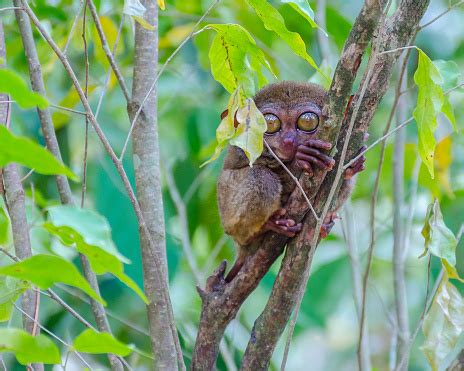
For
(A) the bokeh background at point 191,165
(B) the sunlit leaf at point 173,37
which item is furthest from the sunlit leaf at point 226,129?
(B) the sunlit leaf at point 173,37

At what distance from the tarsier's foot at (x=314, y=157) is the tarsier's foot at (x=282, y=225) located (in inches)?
9.7

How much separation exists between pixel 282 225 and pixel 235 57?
656 mm

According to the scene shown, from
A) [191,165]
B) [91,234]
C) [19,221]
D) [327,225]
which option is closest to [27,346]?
[91,234]

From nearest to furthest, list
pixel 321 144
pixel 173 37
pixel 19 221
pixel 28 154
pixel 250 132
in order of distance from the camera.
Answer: pixel 28 154 → pixel 250 132 → pixel 321 144 → pixel 19 221 → pixel 173 37

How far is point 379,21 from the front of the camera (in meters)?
2.31

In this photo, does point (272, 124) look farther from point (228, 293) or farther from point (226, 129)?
point (226, 129)

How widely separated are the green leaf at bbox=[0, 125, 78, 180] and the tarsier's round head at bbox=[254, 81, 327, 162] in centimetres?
177

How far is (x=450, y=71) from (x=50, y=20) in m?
2.53

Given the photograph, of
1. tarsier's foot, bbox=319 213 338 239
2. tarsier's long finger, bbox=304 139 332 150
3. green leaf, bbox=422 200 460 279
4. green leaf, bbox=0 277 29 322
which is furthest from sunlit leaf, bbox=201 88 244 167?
tarsier's foot, bbox=319 213 338 239

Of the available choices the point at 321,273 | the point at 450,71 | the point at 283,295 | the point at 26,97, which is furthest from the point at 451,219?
the point at 26,97

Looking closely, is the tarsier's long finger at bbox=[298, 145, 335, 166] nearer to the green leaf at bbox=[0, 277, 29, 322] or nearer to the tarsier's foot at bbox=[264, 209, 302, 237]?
the tarsier's foot at bbox=[264, 209, 302, 237]

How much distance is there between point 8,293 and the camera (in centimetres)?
221

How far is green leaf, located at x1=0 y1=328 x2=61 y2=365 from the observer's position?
160 centimetres

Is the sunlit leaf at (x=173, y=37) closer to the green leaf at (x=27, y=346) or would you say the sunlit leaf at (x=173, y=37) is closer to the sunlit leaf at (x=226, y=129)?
the sunlit leaf at (x=226, y=129)
